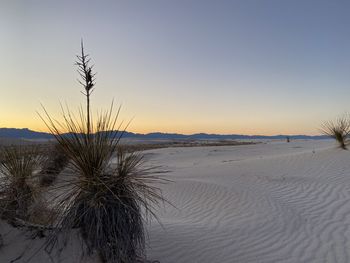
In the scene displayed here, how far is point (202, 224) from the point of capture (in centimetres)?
749

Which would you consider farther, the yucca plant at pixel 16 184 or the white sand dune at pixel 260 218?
the white sand dune at pixel 260 218

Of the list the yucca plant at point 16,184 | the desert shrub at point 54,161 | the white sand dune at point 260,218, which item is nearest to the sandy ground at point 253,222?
the white sand dune at point 260,218

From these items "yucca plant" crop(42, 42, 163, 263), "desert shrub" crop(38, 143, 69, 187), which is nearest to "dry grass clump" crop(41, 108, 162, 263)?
"yucca plant" crop(42, 42, 163, 263)

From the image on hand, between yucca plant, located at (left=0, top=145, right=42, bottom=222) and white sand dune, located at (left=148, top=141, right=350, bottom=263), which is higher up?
yucca plant, located at (left=0, top=145, right=42, bottom=222)

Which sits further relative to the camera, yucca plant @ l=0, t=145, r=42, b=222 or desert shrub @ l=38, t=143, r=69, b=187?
desert shrub @ l=38, t=143, r=69, b=187

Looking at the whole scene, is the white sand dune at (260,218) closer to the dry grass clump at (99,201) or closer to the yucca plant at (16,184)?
the dry grass clump at (99,201)

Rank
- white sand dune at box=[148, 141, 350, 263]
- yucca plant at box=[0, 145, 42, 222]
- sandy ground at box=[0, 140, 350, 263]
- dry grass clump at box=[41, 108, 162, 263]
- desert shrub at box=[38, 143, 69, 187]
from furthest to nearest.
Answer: desert shrub at box=[38, 143, 69, 187], white sand dune at box=[148, 141, 350, 263], sandy ground at box=[0, 140, 350, 263], yucca plant at box=[0, 145, 42, 222], dry grass clump at box=[41, 108, 162, 263]

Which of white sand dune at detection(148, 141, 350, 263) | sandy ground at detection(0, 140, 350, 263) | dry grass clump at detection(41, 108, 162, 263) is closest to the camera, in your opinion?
dry grass clump at detection(41, 108, 162, 263)

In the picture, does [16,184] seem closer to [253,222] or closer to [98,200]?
[98,200]

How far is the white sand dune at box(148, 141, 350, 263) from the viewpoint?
18.7 ft

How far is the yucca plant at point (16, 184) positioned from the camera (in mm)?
4840

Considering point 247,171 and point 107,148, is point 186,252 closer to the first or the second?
point 107,148

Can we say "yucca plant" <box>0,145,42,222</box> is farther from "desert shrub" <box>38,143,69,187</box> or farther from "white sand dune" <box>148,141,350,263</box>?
"white sand dune" <box>148,141,350,263</box>

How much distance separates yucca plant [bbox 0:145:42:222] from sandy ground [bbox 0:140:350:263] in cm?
35
